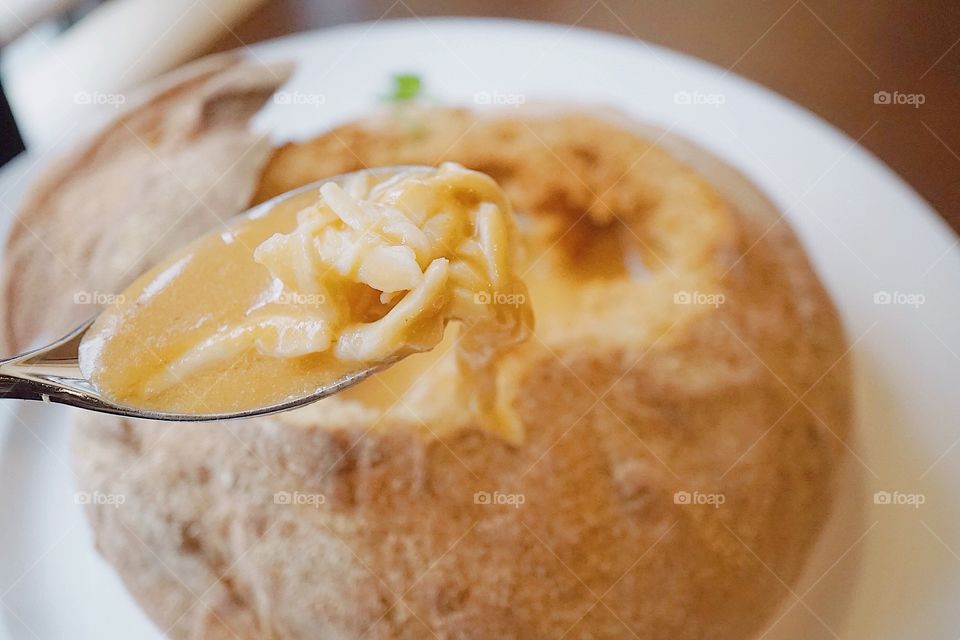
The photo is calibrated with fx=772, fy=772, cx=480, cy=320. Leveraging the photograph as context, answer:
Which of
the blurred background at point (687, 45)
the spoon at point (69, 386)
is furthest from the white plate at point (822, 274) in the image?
the spoon at point (69, 386)

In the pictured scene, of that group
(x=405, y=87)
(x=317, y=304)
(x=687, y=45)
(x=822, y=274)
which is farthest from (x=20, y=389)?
(x=687, y=45)

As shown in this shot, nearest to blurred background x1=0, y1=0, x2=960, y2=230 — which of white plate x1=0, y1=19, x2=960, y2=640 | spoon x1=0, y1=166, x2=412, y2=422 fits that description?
white plate x1=0, y1=19, x2=960, y2=640

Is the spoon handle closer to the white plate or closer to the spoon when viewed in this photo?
the spoon

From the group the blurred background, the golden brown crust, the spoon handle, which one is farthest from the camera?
the blurred background

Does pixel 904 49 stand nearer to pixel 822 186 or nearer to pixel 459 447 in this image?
pixel 822 186

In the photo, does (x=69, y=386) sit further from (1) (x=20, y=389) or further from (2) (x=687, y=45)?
(2) (x=687, y=45)

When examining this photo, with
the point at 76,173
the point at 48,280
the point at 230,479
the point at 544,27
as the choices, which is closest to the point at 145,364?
the point at 230,479
